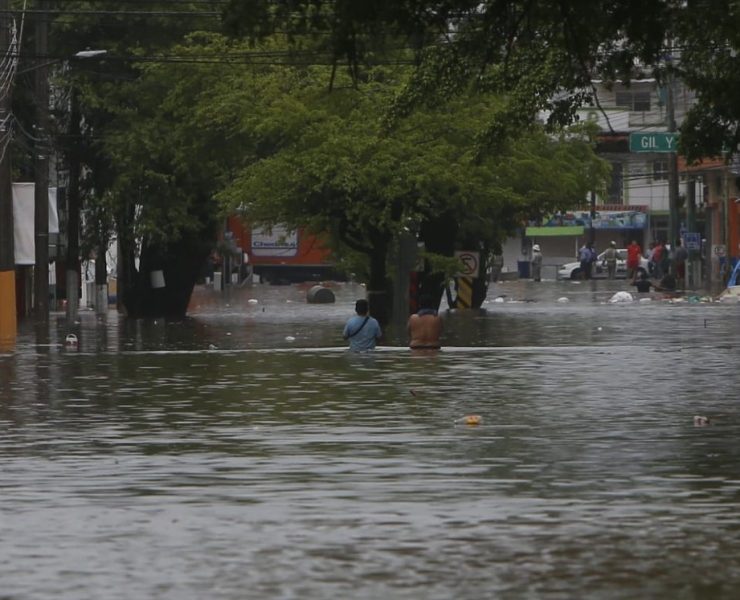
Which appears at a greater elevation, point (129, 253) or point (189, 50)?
point (189, 50)

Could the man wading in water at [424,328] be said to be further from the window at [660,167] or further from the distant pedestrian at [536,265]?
the window at [660,167]

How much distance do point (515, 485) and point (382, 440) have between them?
12.6ft

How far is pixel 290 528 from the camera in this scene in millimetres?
12461

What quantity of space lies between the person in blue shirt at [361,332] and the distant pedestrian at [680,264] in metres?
44.5

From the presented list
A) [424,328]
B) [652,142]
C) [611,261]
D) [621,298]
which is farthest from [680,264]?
[424,328]

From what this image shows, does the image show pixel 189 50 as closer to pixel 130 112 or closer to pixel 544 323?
pixel 130 112

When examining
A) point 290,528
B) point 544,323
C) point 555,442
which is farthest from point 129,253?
point 290,528

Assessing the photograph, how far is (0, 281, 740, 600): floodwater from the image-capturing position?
1080 cm

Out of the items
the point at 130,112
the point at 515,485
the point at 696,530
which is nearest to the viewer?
the point at 696,530

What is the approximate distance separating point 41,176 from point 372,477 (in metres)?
36.0

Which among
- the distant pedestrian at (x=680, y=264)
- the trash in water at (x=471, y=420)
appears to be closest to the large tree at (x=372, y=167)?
the trash in water at (x=471, y=420)

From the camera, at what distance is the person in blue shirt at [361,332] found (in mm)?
31969

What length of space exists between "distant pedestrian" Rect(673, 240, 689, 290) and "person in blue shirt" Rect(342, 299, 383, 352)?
146ft

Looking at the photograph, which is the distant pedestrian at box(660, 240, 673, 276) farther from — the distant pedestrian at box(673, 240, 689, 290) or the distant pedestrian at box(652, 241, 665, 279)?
the distant pedestrian at box(673, 240, 689, 290)
